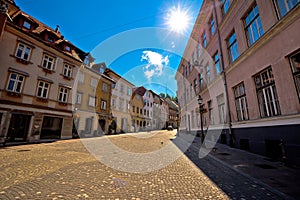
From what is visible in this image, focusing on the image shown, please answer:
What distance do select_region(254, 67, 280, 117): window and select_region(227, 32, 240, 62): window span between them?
2.95 metres

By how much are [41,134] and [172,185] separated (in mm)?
16398

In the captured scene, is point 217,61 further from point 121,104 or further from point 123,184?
point 121,104

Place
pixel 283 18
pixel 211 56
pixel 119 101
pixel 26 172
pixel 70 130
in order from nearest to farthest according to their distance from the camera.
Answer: pixel 26 172 → pixel 283 18 → pixel 211 56 → pixel 70 130 → pixel 119 101

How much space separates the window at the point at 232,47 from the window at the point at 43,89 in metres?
18.3

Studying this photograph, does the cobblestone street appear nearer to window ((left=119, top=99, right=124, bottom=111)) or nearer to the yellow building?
window ((left=119, top=99, right=124, bottom=111))

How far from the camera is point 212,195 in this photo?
3.20 m

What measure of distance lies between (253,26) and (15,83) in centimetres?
1925

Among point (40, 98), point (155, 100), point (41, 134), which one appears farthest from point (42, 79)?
point (155, 100)

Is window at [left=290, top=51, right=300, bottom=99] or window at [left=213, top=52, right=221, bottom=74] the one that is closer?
window at [left=290, top=51, right=300, bottom=99]

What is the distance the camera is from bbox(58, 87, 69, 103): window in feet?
55.5

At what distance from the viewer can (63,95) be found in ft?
56.5

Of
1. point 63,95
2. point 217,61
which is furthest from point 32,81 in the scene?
point 217,61

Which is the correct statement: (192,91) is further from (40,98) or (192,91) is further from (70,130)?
(40,98)

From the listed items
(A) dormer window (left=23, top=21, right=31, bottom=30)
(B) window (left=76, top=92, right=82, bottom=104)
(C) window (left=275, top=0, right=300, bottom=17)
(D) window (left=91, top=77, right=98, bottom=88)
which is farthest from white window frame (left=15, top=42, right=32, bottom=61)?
(C) window (left=275, top=0, right=300, bottom=17)
